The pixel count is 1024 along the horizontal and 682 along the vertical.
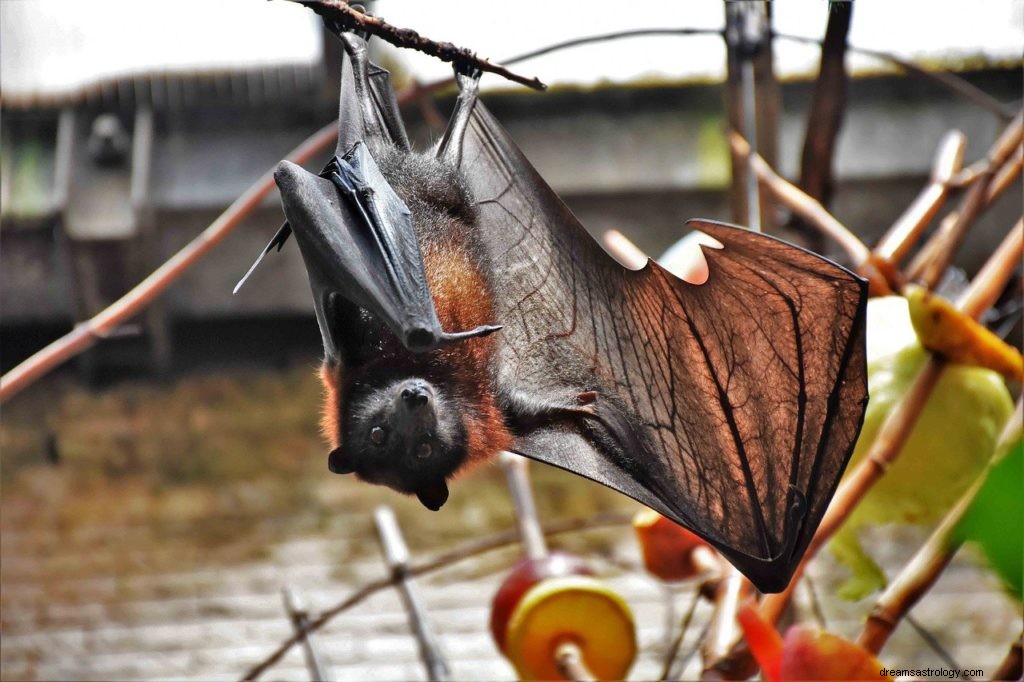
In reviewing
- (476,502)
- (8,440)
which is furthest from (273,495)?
(8,440)

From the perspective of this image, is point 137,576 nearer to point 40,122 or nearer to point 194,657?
point 194,657

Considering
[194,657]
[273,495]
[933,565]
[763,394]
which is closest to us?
[933,565]

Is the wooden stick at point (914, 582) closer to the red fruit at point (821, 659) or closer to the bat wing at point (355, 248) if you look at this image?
the red fruit at point (821, 659)

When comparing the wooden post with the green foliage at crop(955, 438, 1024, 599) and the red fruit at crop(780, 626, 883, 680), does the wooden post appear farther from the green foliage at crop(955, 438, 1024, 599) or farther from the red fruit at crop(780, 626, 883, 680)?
the green foliage at crop(955, 438, 1024, 599)

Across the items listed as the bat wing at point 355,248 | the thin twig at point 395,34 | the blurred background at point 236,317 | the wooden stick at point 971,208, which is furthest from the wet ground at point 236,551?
the thin twig at point 395,34

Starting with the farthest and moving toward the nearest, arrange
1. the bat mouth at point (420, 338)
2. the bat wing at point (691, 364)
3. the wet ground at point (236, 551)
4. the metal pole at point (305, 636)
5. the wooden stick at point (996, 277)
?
1. the wet ground at point (236, 551)
2. the metal pole at point (305, 636)
3. the wooden stick at point (996, 277)
4. the bat wing at point (691, 364)
5. the bat mouth at point (420, 338)

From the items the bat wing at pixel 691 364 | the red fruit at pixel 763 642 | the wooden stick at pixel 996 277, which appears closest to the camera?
the red fruit at pixel 763 642
